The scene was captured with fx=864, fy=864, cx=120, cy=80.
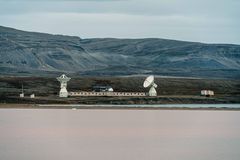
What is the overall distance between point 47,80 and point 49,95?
3098 cm

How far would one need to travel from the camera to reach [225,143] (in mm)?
63344

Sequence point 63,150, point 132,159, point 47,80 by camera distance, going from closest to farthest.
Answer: point 132,159 → point 63,150 → point 47,80

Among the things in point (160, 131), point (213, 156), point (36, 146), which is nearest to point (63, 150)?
point (36, 146)

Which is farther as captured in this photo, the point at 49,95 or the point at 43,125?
the point at 49,95

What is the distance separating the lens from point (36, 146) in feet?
196

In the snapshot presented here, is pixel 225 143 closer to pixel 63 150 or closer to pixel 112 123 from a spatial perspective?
pixel 63 150

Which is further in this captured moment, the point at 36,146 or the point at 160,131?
the point at 160,131

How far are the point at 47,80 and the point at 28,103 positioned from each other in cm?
4781

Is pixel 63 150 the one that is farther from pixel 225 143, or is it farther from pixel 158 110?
pixel 158 110

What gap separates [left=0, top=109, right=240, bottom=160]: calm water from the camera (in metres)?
55.2

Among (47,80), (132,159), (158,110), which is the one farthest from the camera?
(47,80)

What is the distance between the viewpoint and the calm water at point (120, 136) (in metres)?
55.2

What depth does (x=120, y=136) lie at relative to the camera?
69500 mm

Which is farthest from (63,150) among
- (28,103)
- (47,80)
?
(47,80)
